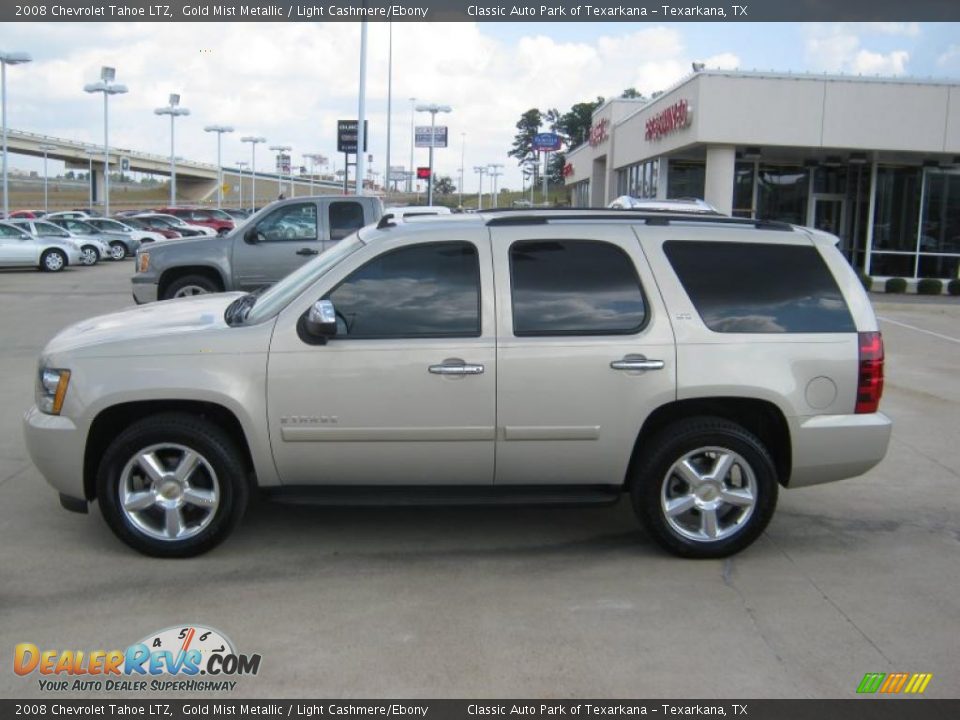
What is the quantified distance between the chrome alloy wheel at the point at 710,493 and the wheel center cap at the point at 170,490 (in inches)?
103

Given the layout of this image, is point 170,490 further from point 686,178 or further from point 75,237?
point 75,237

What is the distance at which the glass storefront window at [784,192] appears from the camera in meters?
27.9

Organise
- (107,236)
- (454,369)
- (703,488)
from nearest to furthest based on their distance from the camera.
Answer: (454,369) < (703,488) < (107,236)

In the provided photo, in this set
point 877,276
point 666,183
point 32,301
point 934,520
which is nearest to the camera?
point 934,520

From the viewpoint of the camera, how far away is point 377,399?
16.5ft

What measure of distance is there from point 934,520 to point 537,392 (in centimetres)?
295

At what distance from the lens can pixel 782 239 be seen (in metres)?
5.43

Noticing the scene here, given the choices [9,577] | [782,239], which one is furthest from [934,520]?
[9,577]

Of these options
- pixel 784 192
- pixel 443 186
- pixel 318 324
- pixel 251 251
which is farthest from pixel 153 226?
pixel 443 186

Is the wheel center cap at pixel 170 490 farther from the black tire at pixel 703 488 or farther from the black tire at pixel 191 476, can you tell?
the black tire at pixel 703 488

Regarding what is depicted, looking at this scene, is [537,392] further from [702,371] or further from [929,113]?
[929,113]

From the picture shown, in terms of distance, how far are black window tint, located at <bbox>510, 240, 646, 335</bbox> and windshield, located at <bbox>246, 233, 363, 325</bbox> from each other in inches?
37.3

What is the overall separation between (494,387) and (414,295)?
A: 67 centimetres

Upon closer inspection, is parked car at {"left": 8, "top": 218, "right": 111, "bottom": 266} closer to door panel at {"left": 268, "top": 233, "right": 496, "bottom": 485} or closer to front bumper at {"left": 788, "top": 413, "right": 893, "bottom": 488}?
door panel at {"left": 268, "top": 233, "right": 496, "bottom": 485}
